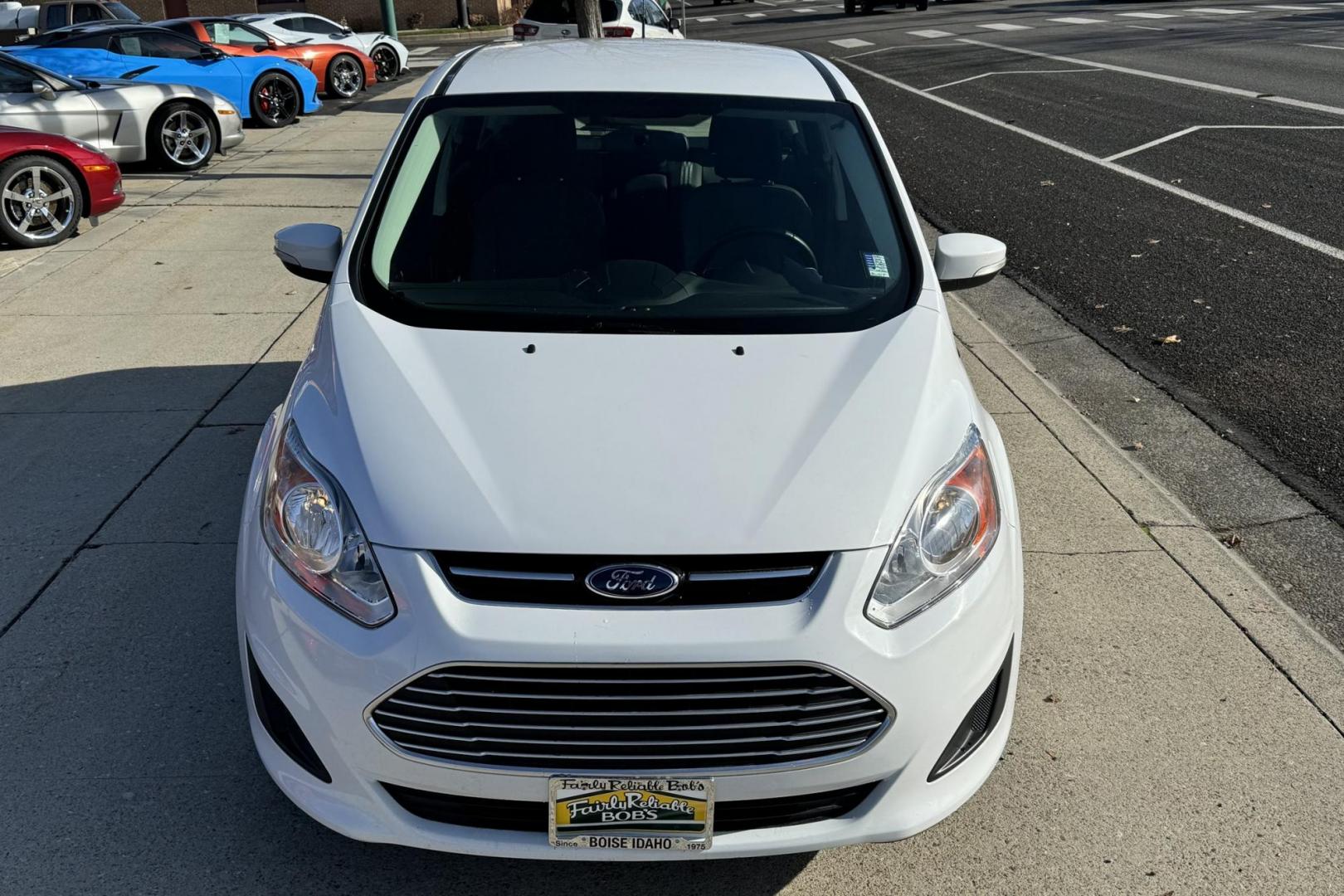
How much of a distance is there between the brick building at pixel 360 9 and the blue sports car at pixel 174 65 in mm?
27707

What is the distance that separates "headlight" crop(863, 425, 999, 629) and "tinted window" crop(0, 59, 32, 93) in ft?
34.9

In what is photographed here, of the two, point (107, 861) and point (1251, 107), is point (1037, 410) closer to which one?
point (107, 861)

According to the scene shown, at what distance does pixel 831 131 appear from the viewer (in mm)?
4262

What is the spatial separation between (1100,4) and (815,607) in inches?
1452

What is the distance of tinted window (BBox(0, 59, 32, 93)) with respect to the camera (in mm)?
10945

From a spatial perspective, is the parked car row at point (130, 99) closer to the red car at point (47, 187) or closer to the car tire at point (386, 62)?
the red car at point (47, 187)

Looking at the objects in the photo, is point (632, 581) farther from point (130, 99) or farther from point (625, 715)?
point (130, 99)

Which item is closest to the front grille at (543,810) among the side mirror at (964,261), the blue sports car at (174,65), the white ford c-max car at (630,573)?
the white ford c-max car at (630,573)

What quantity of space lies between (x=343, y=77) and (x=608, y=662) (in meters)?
20.5

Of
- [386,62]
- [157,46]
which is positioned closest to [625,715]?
[157,46]

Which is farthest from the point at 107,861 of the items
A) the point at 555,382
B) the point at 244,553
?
the point at 555,382

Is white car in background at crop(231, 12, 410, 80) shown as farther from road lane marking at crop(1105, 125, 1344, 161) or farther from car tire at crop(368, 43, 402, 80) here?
road lane marking at crop(1105, 125, 1344, 161)

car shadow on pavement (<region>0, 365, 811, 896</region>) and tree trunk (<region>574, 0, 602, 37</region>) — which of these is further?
tree trunk (<region>574, 0, 602, 37</region>)

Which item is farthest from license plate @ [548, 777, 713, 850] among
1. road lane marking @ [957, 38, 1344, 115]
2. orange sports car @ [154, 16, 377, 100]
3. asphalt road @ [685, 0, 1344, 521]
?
orange sports car @ [154, 16, 377, 100]
